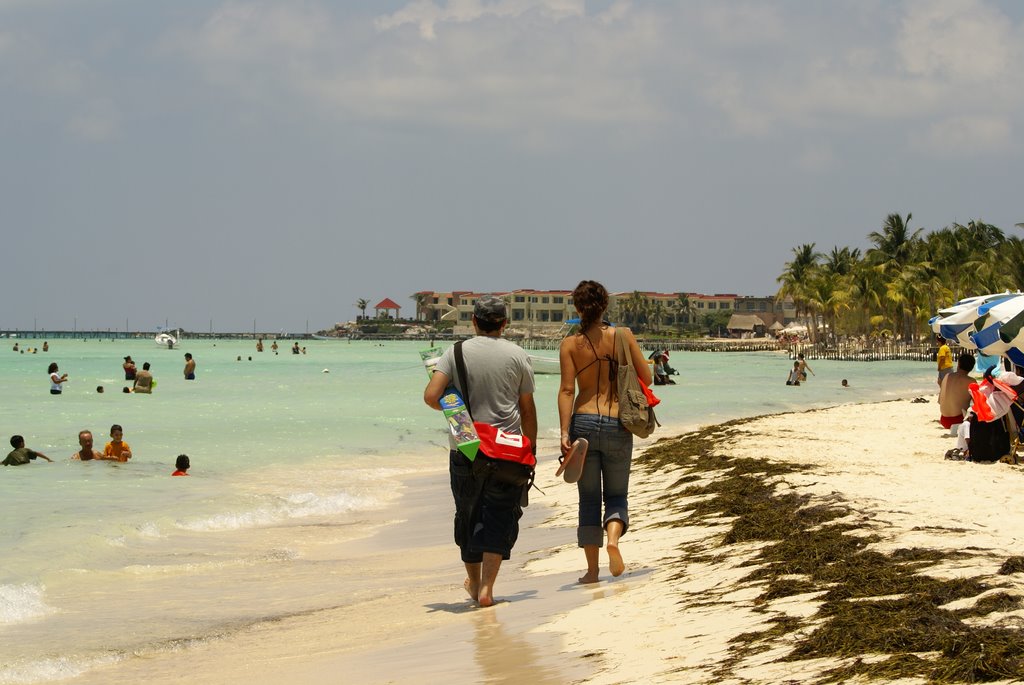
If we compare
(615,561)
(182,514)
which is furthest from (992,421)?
(182,514)

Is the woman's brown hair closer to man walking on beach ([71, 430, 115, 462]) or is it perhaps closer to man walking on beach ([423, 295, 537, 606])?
man walking on beach ([423, 295, 537, 606])

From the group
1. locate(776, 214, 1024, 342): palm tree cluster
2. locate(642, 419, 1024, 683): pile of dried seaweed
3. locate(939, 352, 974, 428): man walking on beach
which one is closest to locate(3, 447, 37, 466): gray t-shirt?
locate(642, 419, 1024, 683): pile of dried seaweed

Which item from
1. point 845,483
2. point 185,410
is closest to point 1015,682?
point 845,483

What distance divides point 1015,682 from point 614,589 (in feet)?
10.2

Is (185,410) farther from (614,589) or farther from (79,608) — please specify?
(614,589)

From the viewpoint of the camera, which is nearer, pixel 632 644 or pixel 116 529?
pixel 632 644

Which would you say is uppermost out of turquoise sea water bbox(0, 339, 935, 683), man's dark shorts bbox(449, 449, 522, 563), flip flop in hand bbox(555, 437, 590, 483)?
flip flop in hand bbox(555, 437, 590, 483)

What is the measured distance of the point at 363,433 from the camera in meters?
26.8

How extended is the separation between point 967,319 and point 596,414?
873cm

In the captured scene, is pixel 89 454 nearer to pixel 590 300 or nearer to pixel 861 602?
pixel 590 300

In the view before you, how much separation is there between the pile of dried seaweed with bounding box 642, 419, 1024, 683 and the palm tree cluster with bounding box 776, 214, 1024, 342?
2764 inches

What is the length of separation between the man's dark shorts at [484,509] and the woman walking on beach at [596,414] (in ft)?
1.90

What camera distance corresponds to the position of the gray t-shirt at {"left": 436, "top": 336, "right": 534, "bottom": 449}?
20.4 ft

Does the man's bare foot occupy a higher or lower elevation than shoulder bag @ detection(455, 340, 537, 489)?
lower
